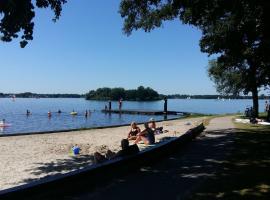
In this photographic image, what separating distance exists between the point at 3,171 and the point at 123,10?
378 inches

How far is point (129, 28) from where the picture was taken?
2034 cm

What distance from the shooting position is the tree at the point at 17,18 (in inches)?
324

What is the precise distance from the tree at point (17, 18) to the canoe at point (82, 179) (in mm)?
3151

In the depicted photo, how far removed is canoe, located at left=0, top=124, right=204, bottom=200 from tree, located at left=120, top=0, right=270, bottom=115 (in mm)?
5686

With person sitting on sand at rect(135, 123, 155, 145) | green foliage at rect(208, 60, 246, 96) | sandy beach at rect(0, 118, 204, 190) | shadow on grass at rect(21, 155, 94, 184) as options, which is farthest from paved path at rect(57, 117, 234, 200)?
green foliage at rect(208, 60, 246, 96)

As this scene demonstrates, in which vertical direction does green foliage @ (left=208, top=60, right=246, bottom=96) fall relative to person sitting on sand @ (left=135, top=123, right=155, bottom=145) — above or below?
above

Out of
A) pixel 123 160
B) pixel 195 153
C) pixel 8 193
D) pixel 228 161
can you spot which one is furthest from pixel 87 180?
pixel 195 153

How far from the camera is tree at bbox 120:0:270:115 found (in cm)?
1487

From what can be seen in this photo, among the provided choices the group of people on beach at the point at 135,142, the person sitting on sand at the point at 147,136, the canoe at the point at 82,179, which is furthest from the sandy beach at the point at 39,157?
the canoe at the point at 82,179

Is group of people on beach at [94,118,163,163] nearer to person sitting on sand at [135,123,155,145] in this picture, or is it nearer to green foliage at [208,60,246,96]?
person sitting on sand at [135,123,155,145]

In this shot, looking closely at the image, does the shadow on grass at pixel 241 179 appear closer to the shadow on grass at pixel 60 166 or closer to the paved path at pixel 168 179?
the paved path at pixel 168 179

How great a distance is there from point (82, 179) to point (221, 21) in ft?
48.2

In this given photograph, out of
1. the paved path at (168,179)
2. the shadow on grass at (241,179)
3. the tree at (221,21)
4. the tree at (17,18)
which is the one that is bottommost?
the paved path at (168,179)

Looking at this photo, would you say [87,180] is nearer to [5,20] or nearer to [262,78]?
[5,20]
